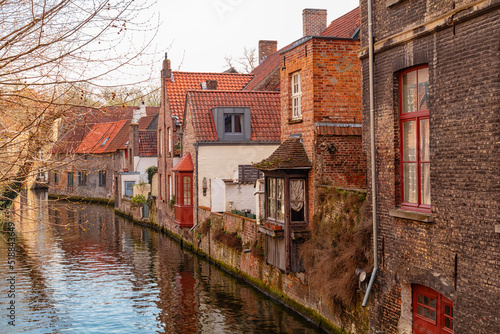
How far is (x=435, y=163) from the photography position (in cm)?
927

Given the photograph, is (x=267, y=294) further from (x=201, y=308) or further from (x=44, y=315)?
(x=44, y=315)

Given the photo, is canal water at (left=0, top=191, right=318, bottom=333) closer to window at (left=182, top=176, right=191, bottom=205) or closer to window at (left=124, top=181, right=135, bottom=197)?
window at (left=182, top=176, right=191, bottom=205)

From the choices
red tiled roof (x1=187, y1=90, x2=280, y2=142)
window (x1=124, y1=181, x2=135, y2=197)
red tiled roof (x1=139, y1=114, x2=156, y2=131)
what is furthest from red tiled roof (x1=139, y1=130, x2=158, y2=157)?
red tiled roof (x1=187, y1=90, x2=280, y2=142)

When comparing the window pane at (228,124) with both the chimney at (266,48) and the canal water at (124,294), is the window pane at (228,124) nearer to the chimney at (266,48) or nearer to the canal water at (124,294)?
the canal water at (124,294)

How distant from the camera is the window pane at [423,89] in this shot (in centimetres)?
975

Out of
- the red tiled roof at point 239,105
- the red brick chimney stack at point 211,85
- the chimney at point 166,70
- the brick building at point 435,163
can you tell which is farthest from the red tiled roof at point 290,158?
the chimney at point 166,70

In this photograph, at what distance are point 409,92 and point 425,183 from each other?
168 cm

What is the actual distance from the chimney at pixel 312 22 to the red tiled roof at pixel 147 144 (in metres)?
19.4

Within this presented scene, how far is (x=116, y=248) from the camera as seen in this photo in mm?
26859

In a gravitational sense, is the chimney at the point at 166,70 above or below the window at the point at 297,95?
above

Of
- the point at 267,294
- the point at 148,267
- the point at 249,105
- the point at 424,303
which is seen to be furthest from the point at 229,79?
the point at 424,303

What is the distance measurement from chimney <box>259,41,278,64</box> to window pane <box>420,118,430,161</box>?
30.7m

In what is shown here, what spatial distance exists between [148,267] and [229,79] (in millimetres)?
14774

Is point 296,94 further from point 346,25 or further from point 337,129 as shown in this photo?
point 346,25
